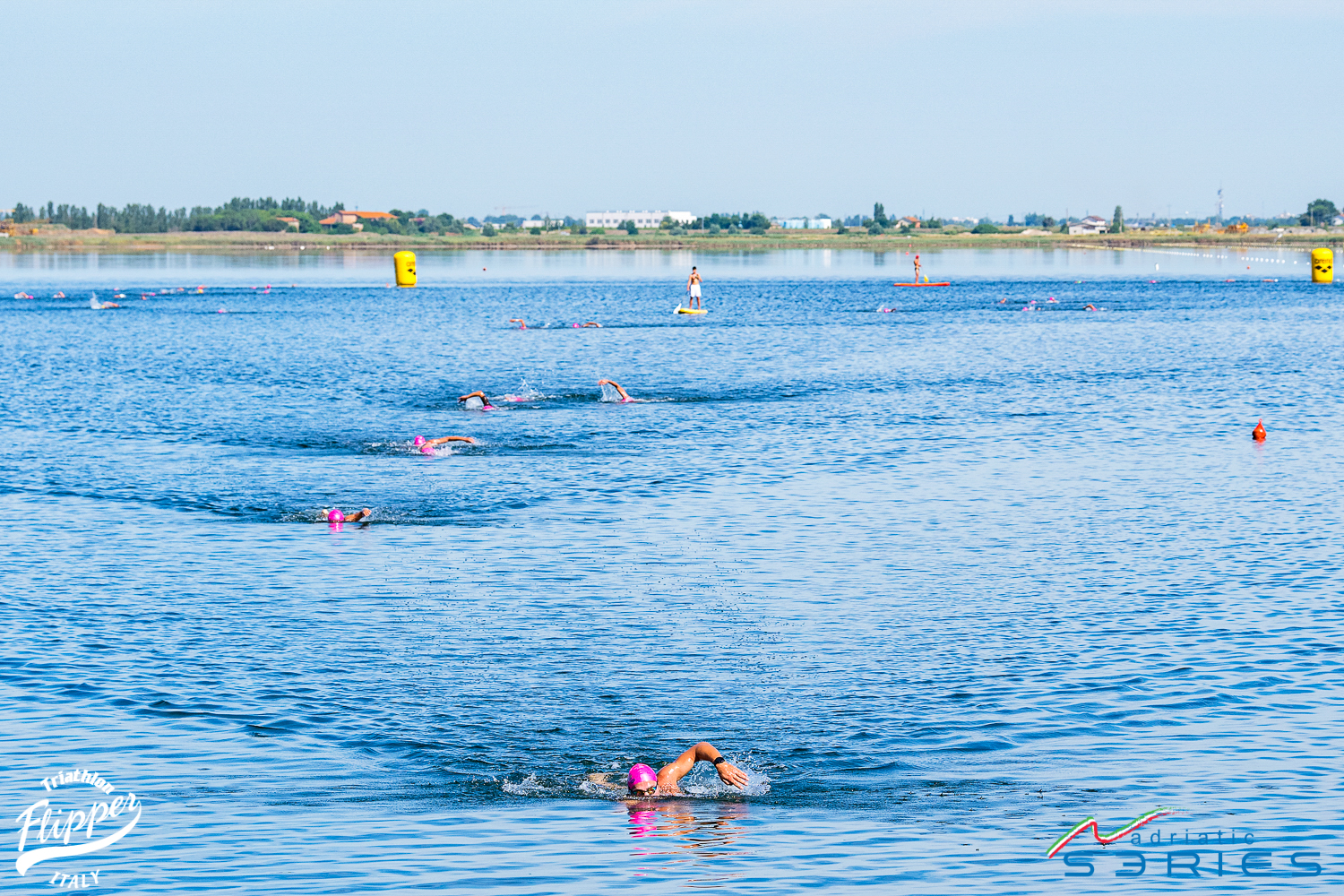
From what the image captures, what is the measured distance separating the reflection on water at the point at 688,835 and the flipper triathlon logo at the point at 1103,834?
120 inches

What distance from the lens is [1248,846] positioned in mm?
15180

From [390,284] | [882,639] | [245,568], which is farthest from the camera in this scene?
[390,284]

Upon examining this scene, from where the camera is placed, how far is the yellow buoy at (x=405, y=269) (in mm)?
154875

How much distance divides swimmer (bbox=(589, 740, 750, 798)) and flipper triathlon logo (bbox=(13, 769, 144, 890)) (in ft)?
17.0

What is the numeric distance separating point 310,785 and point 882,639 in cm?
928

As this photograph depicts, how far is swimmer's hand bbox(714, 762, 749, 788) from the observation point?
16594 mm

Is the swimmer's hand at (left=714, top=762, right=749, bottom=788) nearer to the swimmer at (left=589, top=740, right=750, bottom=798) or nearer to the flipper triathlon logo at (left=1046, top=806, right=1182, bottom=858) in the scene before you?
the swimmer at (left=589, top=740, right=750, bottom=798)

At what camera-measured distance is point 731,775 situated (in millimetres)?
16594

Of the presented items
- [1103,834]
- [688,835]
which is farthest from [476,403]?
[1103,834]

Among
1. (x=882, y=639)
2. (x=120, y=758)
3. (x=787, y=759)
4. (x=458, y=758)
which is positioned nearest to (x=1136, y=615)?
(x=882, y=639)

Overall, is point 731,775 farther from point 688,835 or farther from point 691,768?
point 688,835

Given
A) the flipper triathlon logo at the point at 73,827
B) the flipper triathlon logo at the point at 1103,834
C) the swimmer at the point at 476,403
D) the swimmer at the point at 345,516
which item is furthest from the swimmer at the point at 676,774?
the swimmer at the point at 476,403

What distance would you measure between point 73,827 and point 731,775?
6.74 meters

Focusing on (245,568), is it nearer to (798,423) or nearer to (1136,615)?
(1136,615)
